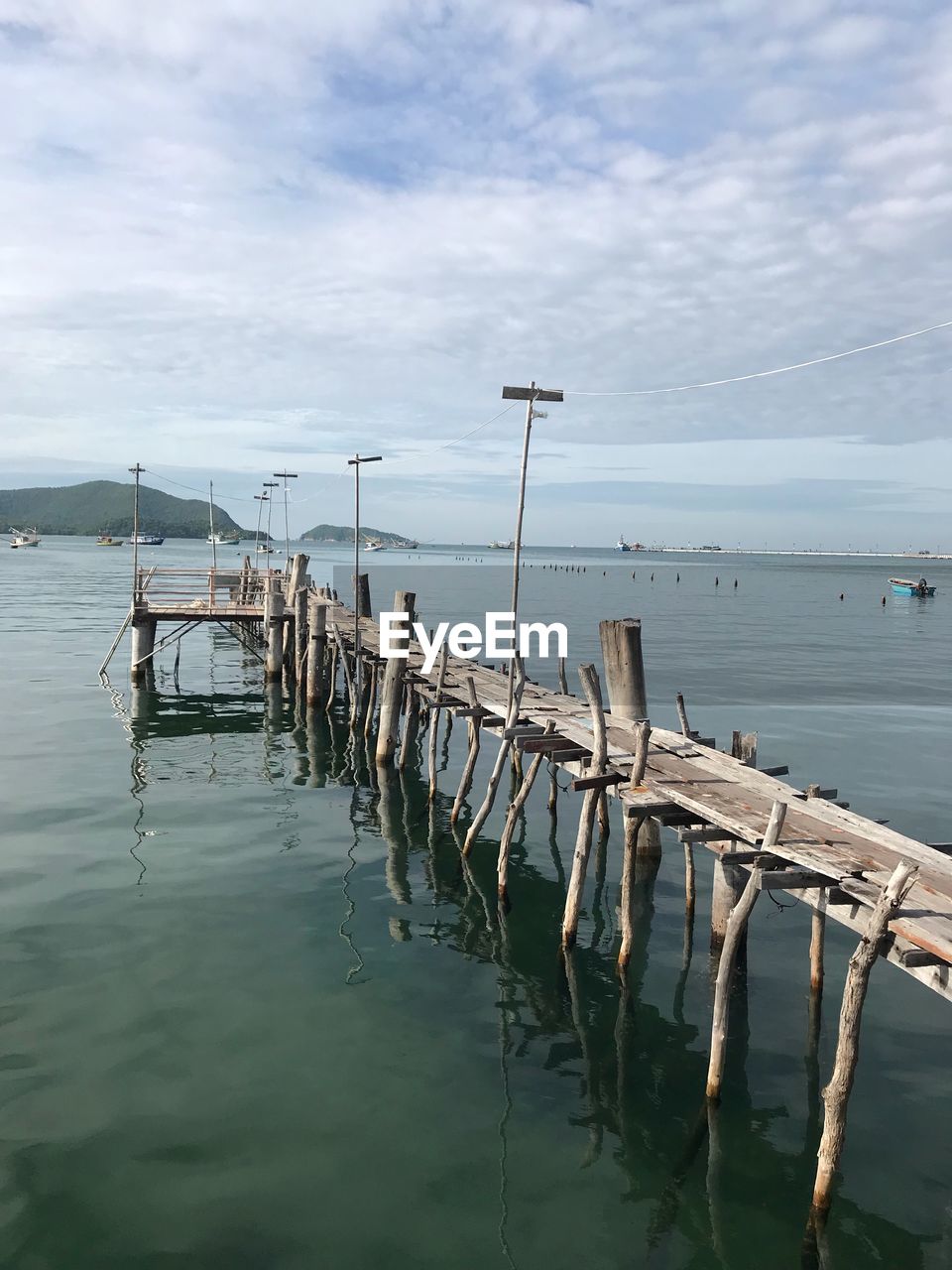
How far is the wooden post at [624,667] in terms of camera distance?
A: 15398 mm

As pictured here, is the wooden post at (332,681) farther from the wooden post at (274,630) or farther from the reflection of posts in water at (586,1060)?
the reflection of posts in water at (586,1060)

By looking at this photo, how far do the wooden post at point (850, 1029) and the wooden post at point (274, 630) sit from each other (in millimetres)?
27427

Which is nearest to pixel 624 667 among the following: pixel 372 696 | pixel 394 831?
pixel 394 831

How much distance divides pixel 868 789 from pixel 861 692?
16.5m

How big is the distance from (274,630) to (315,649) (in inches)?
210

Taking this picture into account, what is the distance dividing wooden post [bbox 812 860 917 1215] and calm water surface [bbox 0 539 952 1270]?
0.52 metres

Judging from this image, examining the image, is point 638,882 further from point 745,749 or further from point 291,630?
point 291,630

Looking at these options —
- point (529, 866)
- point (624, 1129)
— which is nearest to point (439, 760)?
point (529, 866)

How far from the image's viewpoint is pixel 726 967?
9266 millimetres

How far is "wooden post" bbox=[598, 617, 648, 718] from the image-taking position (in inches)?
606

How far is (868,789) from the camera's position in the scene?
2128cm

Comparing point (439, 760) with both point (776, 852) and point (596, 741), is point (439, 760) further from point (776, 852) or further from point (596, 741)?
point (776, 852)

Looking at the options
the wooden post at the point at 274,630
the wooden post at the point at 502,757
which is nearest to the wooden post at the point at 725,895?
the wooden post at the point at 502,757

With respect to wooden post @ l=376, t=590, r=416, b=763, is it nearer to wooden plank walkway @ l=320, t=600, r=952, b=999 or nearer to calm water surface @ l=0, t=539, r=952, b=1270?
calm water surface @ l=0, t=539, r=952, b=1270
